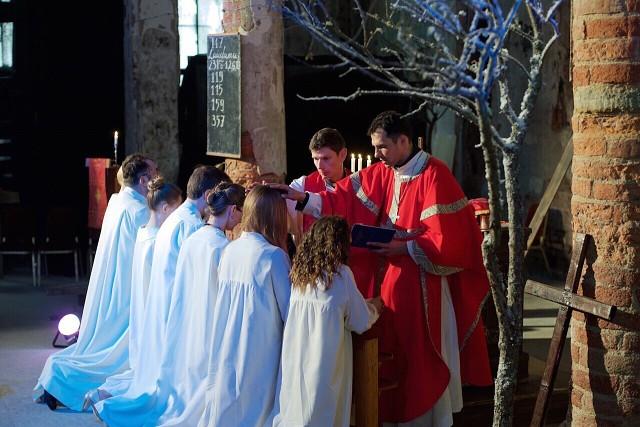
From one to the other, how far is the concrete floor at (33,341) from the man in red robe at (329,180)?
1.47 meters

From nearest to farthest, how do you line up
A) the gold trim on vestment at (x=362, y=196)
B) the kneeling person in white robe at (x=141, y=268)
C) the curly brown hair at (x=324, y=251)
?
1. the curly brown hair at (x=324, y=251)
2. the gold trim on vestment at (x=362, y=196)
3. the kneeling person in white robe at (x=141, y=268)

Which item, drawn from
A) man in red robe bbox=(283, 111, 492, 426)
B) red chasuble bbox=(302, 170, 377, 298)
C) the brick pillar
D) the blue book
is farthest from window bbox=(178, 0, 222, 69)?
the brick pillar

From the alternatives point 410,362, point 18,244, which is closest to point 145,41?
point 18,244

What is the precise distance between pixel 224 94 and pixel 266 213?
3468 millimetres

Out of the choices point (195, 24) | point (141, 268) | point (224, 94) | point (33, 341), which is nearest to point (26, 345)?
point (33, 341)

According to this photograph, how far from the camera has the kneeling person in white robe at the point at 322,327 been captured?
5.05 m

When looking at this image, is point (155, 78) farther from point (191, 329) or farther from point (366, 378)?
point (366, 378)

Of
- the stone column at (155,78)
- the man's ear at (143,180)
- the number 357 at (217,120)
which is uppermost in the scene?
the stone column at (155,78)

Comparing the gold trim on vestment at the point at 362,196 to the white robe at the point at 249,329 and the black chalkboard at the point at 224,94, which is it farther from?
the black chalkboard at the point at 224,94

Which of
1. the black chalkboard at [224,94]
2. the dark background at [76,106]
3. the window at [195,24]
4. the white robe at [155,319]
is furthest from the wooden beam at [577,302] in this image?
the window at [195,24]

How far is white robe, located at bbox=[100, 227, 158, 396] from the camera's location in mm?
7098

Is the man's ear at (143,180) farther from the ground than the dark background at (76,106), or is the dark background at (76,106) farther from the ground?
the dark background at (76,106)

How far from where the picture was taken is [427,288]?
6047 mm

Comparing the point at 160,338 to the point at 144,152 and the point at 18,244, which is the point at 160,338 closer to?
the point at 144,152
